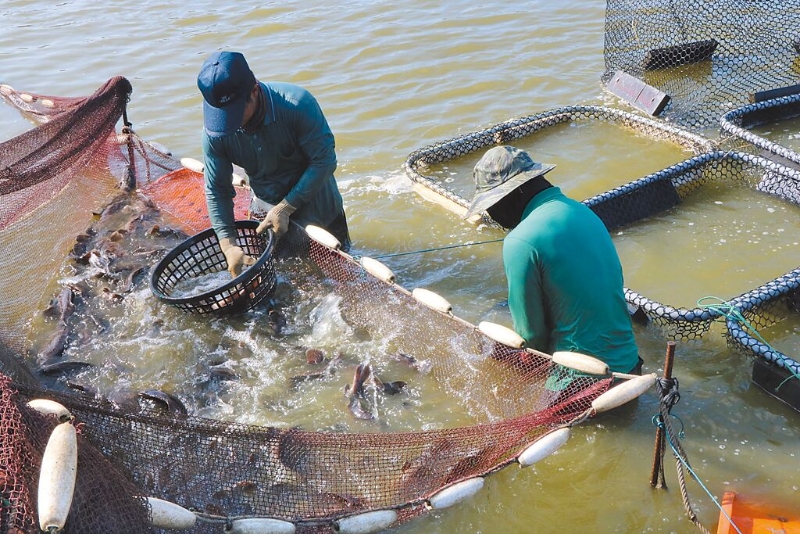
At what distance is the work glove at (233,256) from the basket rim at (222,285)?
151 millimetres

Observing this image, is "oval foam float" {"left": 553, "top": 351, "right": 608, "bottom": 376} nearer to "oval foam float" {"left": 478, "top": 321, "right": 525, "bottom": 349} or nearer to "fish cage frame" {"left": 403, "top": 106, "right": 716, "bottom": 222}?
"oval foam float" {"left": 478, "top": 321, "right": 525, "bottom": 349}

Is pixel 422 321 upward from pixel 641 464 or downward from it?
upward

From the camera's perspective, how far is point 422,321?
449cm

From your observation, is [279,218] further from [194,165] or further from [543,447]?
[543,447]

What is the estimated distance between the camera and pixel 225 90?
4273 millimetres

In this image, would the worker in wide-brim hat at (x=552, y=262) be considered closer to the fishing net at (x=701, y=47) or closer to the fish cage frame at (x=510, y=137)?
the fish cage frame at (x=510, y=137)

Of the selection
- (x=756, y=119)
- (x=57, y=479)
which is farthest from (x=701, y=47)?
(x=57, y=479)

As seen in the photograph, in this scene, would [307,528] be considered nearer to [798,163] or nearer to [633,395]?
[633,395]

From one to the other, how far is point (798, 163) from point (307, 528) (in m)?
5.25

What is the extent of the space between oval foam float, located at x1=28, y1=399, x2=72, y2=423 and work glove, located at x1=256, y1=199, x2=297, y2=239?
8.04 ft

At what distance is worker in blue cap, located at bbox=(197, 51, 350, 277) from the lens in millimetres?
4406

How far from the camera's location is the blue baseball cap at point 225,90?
4246 millimetres

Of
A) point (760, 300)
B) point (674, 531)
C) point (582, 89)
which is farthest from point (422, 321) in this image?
point (582, 89)

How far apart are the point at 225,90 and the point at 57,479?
276 cm
